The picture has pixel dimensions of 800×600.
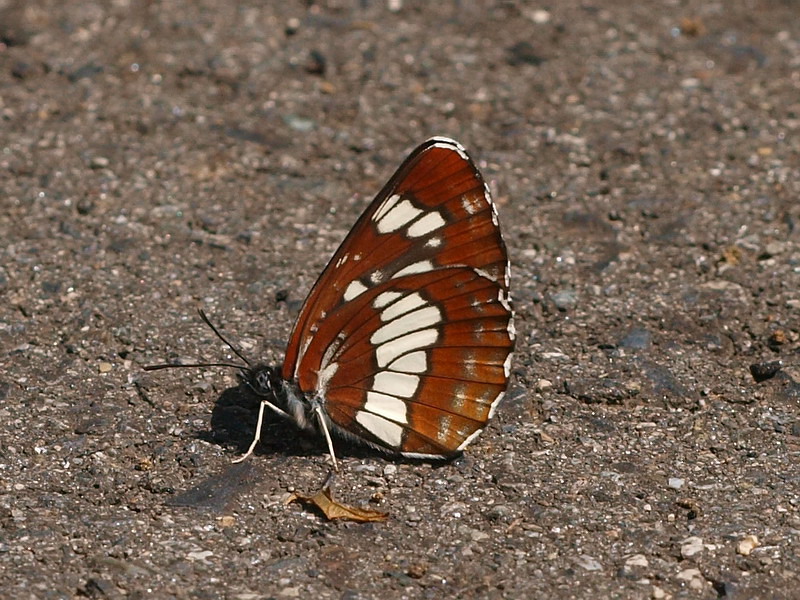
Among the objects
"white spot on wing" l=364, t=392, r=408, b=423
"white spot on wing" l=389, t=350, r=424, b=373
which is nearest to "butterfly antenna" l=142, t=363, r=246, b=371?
"white spot on wing" l=364, t=392, r=408, b=423

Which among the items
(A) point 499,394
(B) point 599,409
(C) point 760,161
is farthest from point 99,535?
(C) point 760,161

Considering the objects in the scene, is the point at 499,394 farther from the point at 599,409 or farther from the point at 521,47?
the point at 521,47

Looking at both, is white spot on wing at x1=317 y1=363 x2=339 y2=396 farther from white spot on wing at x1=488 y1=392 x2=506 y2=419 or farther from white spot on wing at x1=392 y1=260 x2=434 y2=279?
white spot on wing at x1=488 y1=392 x2=506 y2=419

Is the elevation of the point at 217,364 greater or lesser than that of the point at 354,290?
lesser

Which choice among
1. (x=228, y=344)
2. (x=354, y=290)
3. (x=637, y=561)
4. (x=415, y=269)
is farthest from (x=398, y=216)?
(x=637, y=561)

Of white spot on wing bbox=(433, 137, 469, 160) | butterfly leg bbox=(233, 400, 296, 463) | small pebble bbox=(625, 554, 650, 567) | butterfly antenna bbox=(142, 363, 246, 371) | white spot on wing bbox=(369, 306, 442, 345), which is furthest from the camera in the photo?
butterfly antenna bbox=(142, 363, 246, 371)

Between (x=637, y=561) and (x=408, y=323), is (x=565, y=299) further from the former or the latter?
(x=637, y=561)

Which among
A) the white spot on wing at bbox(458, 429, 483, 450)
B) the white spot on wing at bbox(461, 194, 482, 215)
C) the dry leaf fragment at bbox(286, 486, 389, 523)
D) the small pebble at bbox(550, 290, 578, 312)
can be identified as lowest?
the dry leaf fragment at bbox(286, 486, 389, 523)
